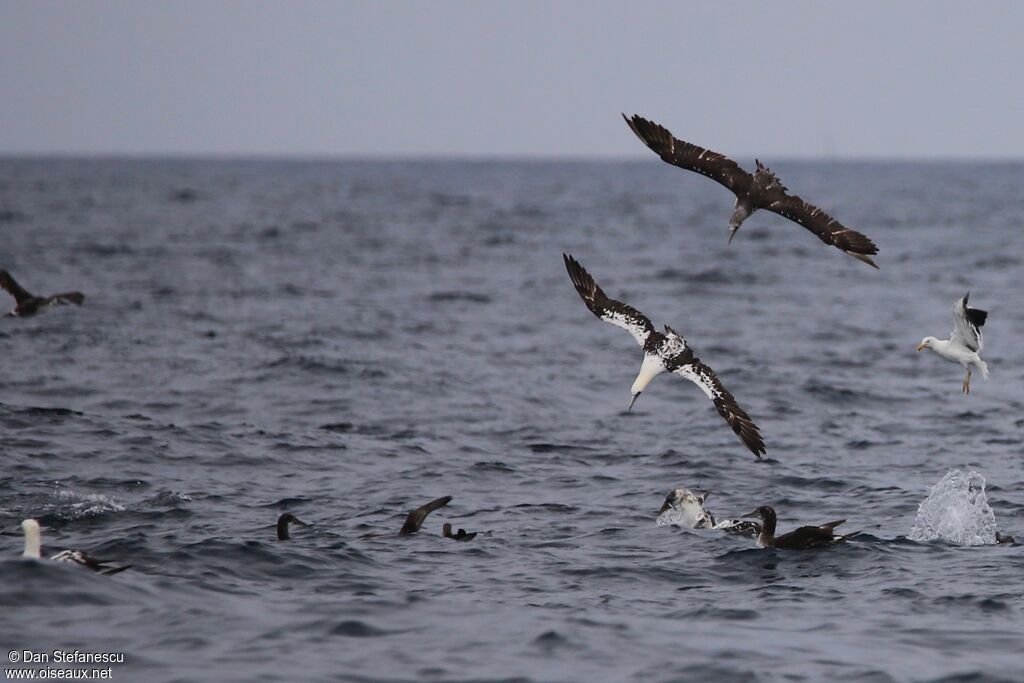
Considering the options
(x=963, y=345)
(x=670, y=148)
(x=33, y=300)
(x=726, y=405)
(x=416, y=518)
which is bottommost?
(x=416, y=518)

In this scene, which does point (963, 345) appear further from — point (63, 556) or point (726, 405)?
point (63, 556)

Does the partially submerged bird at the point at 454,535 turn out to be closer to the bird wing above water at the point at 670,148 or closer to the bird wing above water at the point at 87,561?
the bird wing above water at the point at 87,561

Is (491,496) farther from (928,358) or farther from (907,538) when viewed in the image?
(928,358)

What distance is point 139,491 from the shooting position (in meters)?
16.4

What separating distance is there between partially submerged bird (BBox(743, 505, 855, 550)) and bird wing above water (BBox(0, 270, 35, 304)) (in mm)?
12536

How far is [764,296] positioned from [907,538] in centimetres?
2616

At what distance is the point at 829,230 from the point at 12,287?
41.8ft

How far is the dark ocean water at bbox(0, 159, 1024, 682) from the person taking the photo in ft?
37.5

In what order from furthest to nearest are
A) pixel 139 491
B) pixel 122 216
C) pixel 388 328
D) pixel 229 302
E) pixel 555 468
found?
pixel 122 216
pixel 229 302
pixel 388 328
pixel 555 468
pixel 139 491

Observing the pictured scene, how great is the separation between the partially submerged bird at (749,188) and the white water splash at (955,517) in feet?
8.74

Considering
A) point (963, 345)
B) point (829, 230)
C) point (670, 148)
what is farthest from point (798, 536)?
point (670, 148)

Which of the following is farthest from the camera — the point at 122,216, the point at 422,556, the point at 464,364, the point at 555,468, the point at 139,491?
the point at 122,216

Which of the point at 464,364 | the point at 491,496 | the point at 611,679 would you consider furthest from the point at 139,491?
the point at 464,364

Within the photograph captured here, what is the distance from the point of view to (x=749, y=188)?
17.0 m
